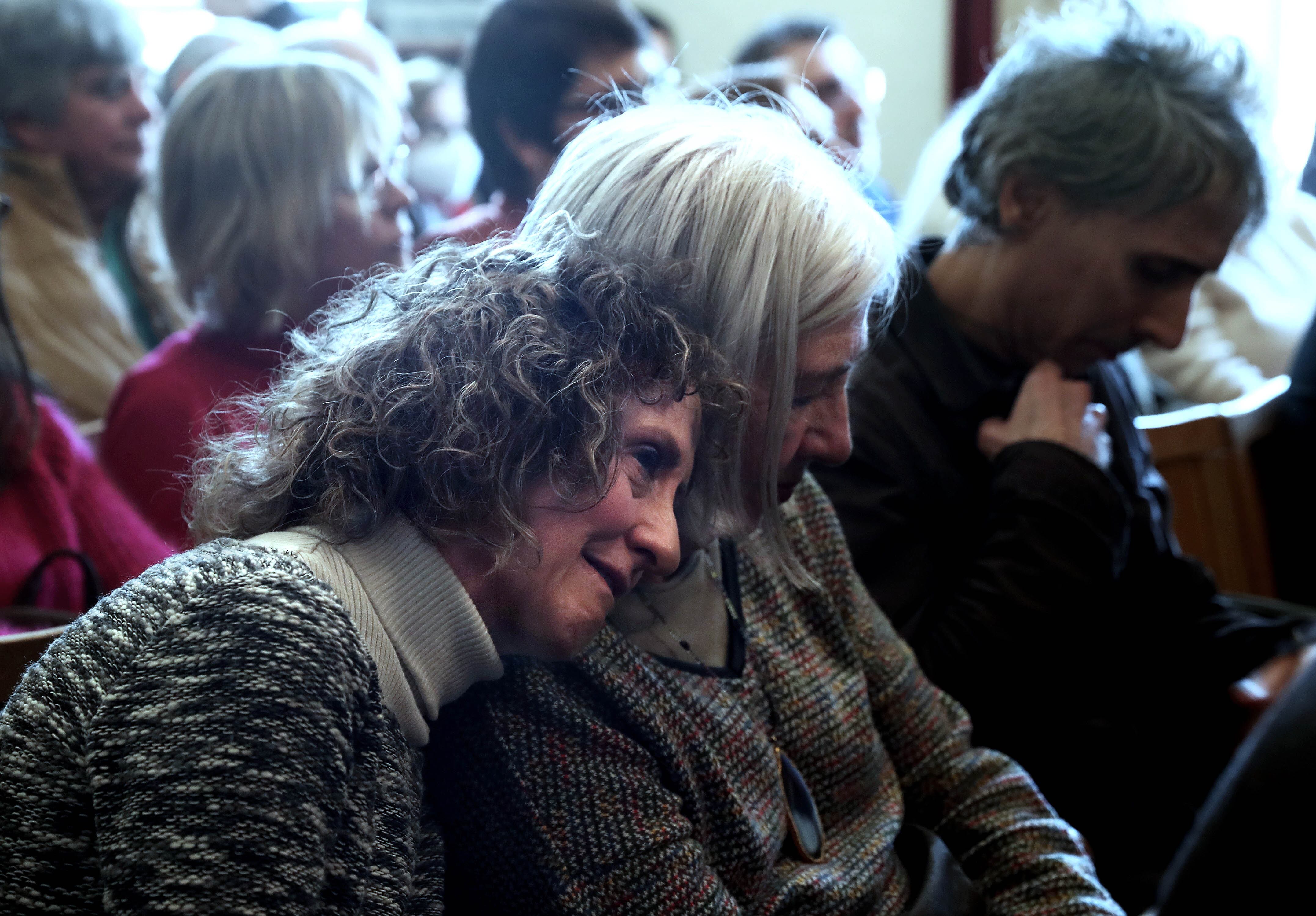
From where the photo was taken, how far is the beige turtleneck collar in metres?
0.75

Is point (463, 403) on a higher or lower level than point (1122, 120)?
lower

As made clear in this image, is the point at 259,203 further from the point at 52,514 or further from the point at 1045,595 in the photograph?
the point at 1045,595

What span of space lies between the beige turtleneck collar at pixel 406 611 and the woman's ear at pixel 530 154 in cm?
131

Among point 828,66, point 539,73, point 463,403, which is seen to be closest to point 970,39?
point 828,66

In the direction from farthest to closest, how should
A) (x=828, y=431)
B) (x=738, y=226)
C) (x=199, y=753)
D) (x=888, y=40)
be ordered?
(x=888, y=40), (x=828, y=431), (x=738, y=226), (x=199, y=753)

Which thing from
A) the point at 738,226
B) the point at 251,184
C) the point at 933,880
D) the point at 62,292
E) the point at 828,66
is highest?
the point at 738,226

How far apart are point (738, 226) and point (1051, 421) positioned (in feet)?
2.26

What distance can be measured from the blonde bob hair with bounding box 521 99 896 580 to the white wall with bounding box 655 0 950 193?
155 inches

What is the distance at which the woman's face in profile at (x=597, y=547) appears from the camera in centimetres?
81

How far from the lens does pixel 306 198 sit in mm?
1874

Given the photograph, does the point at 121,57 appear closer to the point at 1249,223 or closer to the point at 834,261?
the point at 834,261

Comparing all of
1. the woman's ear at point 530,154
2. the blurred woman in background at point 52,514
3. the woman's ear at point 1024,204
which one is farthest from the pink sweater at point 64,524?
the woman's ear at point 1024,204

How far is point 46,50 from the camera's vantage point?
2166 millimetres

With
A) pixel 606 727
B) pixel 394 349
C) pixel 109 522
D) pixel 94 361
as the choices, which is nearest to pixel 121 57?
pixel 94 361
